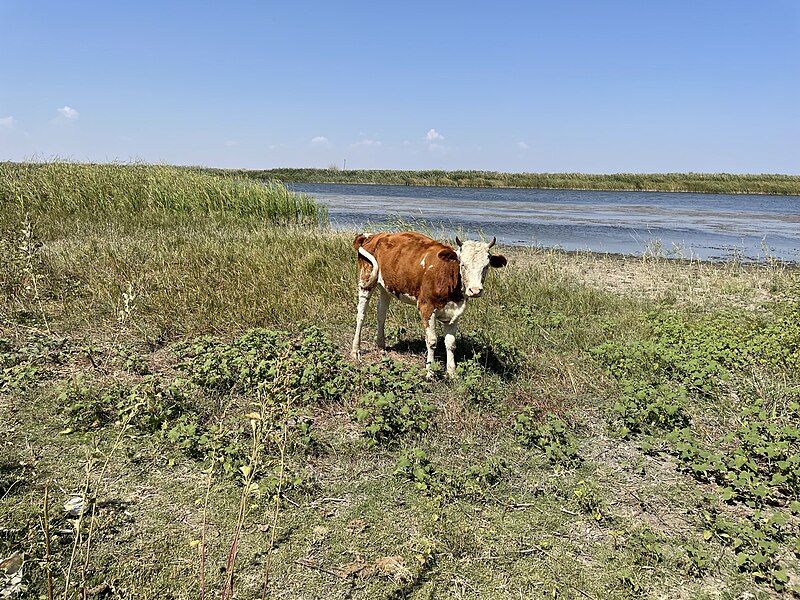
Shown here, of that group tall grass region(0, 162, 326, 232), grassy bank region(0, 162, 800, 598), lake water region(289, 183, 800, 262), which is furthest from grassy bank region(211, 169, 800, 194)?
grassy bank region(0, 162, 800, 598)

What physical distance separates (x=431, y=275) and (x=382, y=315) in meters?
1.35

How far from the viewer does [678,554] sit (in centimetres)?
365

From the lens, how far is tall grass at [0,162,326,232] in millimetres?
14672

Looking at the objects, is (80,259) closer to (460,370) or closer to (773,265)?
(460,370)

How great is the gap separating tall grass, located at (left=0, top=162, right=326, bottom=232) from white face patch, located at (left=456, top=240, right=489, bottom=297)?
11697mm

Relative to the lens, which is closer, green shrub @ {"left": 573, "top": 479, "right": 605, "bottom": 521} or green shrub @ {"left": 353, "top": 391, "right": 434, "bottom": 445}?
green shrub @ {"left": 573, "top": 479, "right": 605, "bottom": 521}

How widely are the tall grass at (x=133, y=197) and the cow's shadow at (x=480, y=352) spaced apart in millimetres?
10202

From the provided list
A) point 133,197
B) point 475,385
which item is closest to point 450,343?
point 475,385

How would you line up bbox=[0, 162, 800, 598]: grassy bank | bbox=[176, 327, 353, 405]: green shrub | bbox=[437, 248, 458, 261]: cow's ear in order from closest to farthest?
bbox=[0, 162, 800, 598]: grassy bank < bbox=[176, 327, 353, 405]: green shrub < bbox=[437, 248, 458, 261]: cow's ear

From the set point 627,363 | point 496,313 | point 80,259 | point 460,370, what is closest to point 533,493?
point 460,370

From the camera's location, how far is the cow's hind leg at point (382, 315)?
23.4ft

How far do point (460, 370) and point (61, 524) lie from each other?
3.81 meters

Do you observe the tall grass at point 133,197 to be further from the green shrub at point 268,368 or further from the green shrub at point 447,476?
the green shrub at point 447,476

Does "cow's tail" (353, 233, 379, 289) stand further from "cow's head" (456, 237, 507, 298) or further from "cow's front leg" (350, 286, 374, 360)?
"cow's head" (456, 237, 507, 298)
